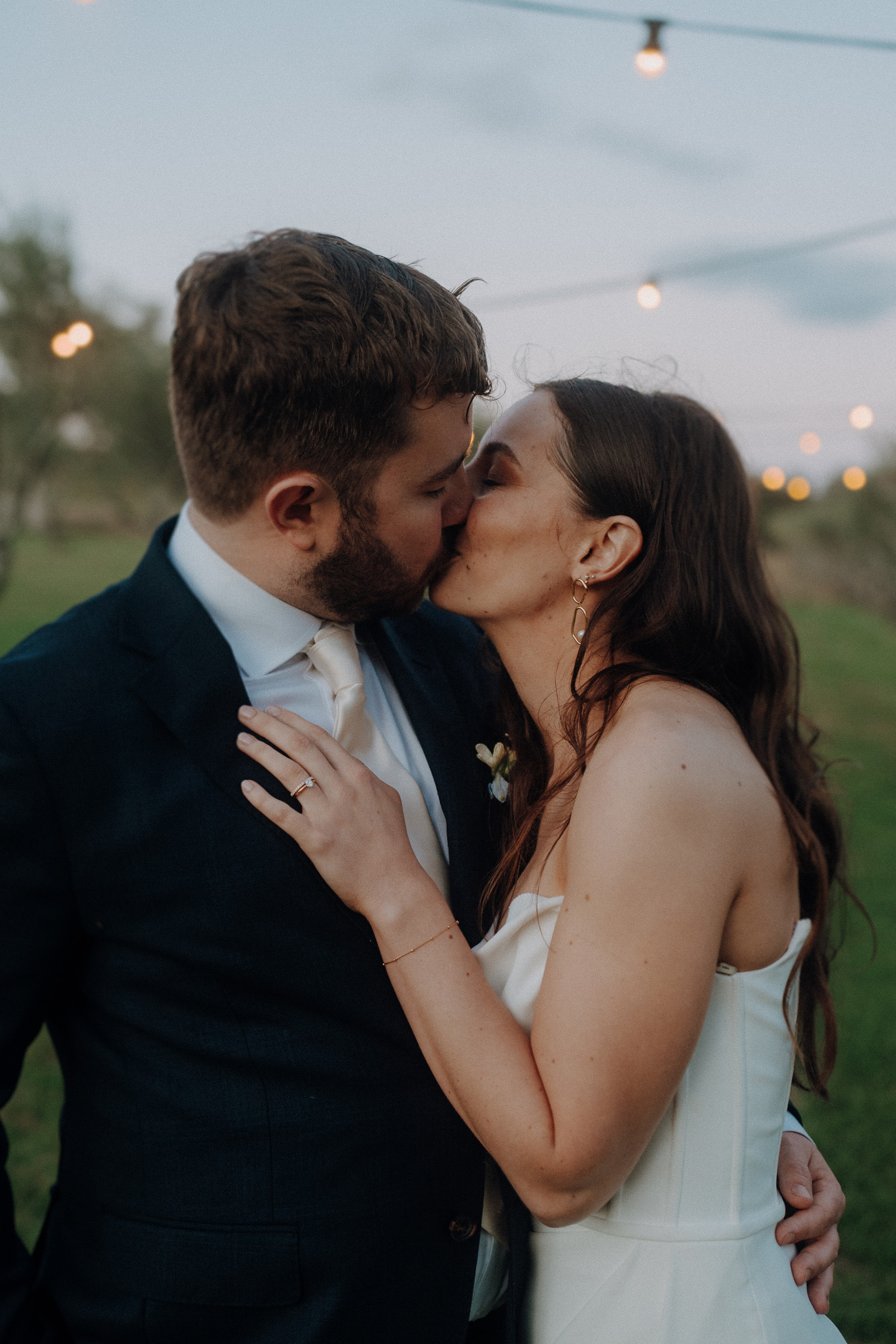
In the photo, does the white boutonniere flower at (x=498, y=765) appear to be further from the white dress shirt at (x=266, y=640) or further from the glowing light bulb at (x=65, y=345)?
the glowing light bulb at (x=65, y=345)

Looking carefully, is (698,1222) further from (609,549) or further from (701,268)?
(701,268)

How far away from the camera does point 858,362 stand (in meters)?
10.8

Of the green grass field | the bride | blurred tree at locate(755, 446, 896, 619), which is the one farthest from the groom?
blurred tree at locate(755, 446, 896, 619)

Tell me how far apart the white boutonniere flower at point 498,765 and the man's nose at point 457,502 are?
0.48m

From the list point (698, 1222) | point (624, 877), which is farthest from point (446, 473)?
point (698, 1222)

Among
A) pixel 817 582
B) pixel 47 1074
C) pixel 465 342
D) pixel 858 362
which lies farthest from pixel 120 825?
pixel 817 582

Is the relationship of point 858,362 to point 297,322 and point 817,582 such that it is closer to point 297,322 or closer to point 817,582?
point 817,582

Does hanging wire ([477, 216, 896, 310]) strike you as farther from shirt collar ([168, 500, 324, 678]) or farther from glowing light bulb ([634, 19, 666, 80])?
shirt collar ([168, 500, 324, 678])

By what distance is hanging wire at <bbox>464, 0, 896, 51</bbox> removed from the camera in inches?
181

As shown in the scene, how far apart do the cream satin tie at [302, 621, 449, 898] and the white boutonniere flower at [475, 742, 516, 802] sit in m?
0.20

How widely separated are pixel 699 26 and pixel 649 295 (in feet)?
7.54

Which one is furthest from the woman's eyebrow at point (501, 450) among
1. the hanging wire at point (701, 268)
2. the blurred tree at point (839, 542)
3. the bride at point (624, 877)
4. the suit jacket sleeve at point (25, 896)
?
the blurred tree at point (839, 542)

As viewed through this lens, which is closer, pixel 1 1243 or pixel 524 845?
pixel 1 1243

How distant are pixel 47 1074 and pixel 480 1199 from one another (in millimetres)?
3644
